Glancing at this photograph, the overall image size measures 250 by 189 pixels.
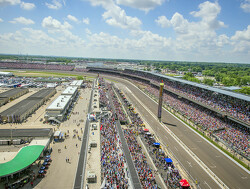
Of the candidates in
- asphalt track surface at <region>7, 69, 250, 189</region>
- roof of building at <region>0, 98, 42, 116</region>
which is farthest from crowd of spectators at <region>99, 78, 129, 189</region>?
roof of building at <region>0, 98, 42, 116</region>

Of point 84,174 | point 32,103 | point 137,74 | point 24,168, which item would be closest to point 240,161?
point 84,174

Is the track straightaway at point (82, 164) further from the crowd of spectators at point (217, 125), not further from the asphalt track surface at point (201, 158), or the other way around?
the crowd of spectators at point (217, 125)

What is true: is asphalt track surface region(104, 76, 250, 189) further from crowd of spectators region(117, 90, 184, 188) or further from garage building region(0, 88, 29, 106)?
garage building region(0, 88, 29, 106)

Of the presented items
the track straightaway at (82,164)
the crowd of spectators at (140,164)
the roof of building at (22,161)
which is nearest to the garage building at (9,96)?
the track straightaway at (82,164)

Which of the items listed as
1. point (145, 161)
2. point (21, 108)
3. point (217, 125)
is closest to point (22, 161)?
point (145, 161)

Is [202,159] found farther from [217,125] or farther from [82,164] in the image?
[82,164]
